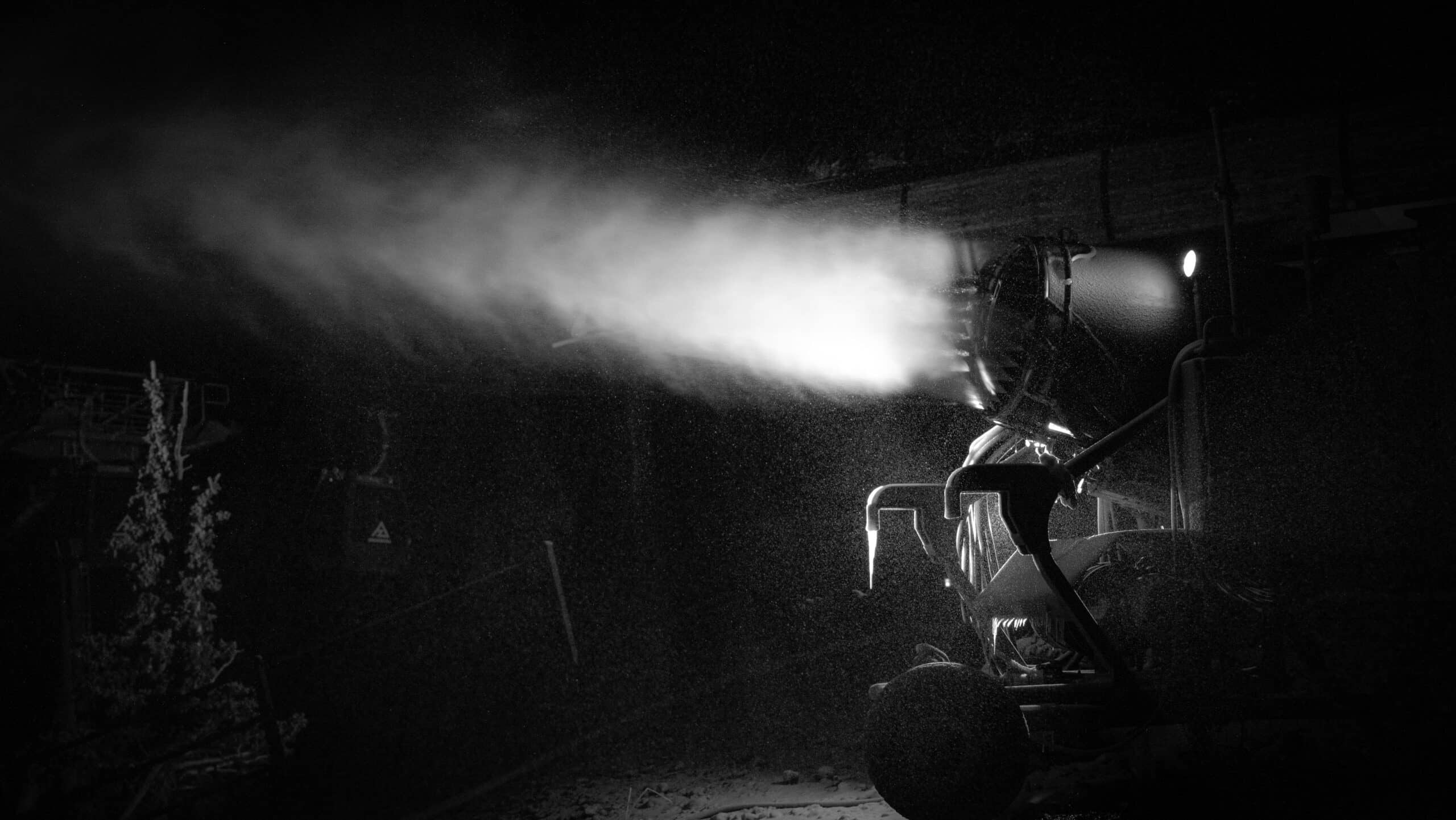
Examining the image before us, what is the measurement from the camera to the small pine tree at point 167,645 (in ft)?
25.1

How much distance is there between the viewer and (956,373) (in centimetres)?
387

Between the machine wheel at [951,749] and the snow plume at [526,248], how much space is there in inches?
75.5

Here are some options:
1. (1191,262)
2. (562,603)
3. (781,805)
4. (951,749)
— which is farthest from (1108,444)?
(562,603)

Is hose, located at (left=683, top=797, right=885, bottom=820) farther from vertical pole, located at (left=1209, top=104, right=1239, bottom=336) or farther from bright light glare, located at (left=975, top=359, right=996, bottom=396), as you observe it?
vertical pole, located at (left=1209, top=104, right=1239, bottom=336)

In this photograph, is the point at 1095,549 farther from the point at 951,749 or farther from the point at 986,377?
the point at 951,749

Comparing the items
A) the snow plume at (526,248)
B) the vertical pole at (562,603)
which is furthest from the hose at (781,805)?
the vertical pole at (562,603)

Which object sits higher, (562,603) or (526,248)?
(526,248)

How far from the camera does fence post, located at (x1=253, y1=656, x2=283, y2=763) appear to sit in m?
6.17

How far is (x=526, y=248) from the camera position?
24.2 feet

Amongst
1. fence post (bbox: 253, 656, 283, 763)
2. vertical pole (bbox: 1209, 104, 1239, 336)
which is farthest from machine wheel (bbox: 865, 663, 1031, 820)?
fence post (bbox: 253, 656, 283, 763)

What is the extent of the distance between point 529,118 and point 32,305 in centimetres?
400

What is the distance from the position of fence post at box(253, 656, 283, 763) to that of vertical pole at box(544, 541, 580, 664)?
13.8 ft

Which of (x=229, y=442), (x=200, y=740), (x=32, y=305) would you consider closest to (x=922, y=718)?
(x=200, y=740)

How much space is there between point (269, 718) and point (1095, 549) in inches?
225
